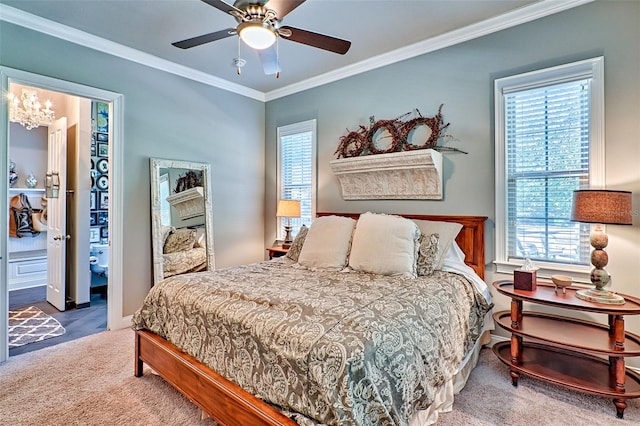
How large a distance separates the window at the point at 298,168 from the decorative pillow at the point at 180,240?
3.90 feet

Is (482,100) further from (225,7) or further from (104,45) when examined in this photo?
(104,45)

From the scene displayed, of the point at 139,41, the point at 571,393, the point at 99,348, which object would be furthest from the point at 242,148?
the point at 571,393

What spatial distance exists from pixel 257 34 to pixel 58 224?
3.84 m

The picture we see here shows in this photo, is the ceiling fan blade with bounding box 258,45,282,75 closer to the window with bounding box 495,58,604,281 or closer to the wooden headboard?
the window with bounding box 495,58,604,281

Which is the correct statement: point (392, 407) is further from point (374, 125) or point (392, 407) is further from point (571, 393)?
point (374, 125)

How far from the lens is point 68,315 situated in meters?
3.94

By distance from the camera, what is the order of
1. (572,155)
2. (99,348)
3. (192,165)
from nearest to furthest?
(572,155), (99,348), (192,165)

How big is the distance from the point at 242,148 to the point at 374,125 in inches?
76.4

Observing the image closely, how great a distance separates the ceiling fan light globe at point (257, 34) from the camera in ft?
6.24

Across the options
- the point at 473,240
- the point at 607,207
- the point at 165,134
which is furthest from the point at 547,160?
the point at 165,134

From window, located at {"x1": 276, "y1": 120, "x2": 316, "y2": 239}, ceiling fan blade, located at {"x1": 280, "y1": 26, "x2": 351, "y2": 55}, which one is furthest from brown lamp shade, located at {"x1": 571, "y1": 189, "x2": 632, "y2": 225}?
window, located at {"x1": 276, "y1": 120, "x2": 316, "y2": 239}

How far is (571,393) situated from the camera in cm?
222

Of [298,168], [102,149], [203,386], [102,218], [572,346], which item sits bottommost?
[203,386]

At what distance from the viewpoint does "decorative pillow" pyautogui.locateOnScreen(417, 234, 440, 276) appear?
2643mm
